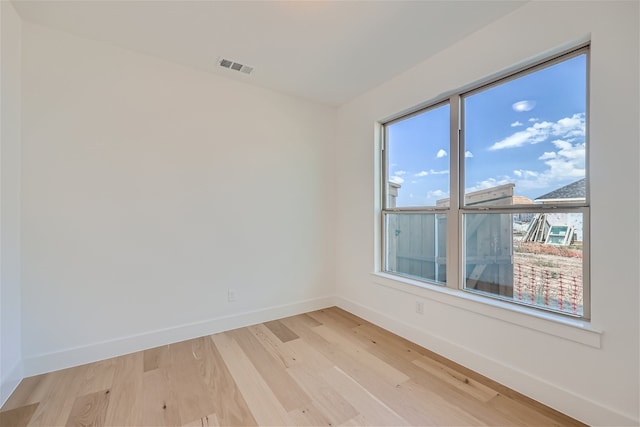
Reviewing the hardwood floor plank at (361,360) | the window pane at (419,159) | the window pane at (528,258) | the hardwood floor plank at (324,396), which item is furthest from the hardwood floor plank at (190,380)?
the window pane at (419,159)

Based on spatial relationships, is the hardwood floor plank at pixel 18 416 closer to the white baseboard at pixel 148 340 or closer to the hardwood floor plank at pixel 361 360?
the white baseboard at pixel 148 340

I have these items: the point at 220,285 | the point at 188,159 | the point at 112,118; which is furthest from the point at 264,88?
the point at 220,285

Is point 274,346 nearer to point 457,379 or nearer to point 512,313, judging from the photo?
point 457,379

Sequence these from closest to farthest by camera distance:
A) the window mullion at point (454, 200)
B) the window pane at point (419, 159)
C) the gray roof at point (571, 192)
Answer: the gray roof at point (571, 192) → the window mullion at point (454, 200) → the window pane at point (419, 159)

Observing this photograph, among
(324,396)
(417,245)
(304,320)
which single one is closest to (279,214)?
(304,320)

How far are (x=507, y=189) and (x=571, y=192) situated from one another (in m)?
0.38

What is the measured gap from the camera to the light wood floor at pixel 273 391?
1.65 metres

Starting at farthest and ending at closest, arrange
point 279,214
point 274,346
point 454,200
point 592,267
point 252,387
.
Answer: point 279,214 < point 274,346 < point 454,200 < point 252,387 < point 592,267

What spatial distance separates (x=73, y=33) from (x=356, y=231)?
318cm

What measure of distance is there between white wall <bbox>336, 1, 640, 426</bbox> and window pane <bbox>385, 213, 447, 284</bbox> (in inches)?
11.3

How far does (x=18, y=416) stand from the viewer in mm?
1659

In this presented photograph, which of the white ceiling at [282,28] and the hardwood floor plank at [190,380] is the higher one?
the white ceiling at [282,28]

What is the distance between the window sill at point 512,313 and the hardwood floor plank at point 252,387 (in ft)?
5.04

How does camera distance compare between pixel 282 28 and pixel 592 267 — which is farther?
pixel 282 28
